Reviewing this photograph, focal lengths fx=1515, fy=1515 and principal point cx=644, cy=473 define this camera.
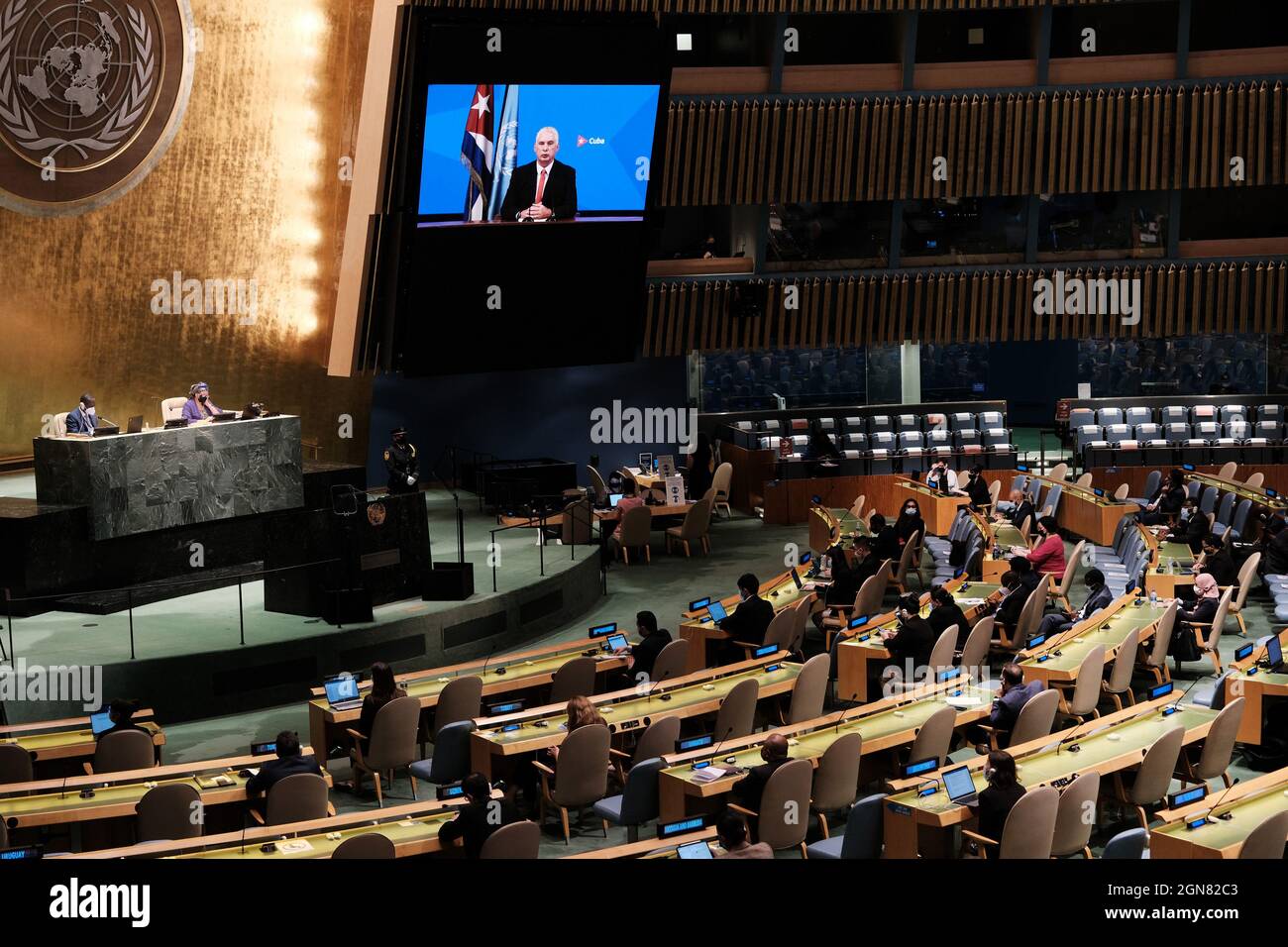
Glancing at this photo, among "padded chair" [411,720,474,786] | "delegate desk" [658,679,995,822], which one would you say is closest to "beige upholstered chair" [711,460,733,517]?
"delegate desk" [658,679,995,822]

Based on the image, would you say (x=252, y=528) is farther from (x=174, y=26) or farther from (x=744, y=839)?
(x=744, y=839)

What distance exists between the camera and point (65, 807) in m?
8.24

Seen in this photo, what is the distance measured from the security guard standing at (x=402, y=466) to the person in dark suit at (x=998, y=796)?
26.0ft

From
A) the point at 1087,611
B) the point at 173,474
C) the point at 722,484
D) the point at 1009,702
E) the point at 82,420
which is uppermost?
the point at 82,420

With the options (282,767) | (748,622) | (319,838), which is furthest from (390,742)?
(748,622)

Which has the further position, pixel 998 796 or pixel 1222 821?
pixel 998 796

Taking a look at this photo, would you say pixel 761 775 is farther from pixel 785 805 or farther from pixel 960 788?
pixel 960 788

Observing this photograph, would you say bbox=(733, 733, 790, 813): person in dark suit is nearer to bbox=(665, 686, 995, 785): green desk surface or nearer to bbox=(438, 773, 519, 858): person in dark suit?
bbox=(665, 686, 995, 785): green desk surface

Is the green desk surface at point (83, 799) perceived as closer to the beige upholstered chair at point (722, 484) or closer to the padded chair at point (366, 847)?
the padded chair at point (366, 847)

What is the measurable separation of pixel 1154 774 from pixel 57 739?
684 cm

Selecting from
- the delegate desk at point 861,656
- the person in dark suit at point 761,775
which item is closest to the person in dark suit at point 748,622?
the delegate desk at point 861,656

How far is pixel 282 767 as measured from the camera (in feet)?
28.0

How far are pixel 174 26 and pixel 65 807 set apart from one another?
11.3 meters

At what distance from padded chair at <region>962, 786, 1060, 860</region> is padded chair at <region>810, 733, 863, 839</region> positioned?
3.66 feet
